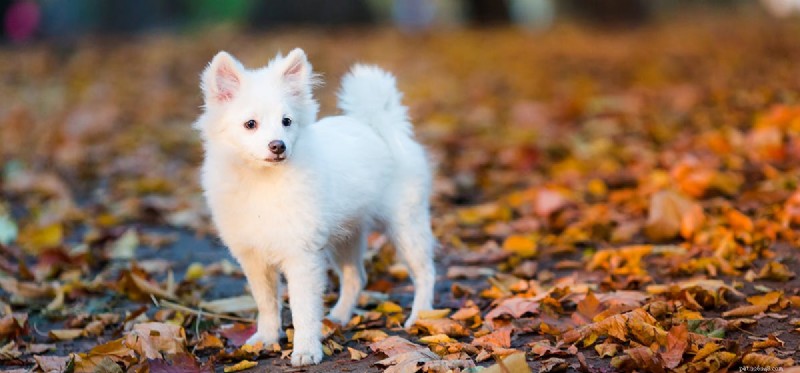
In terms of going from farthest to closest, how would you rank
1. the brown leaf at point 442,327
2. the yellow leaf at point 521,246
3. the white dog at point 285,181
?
1. the yellow leaf at point 521,246
2. the brown leaf at point 442,327
3. the white dog at point 285,181

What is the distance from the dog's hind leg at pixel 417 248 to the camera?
198 inches

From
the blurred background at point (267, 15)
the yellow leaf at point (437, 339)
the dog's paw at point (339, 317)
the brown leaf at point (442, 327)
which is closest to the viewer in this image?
the yellow leaf at point (437, 339)

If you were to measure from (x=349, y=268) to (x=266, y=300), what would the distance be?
633 millimetres

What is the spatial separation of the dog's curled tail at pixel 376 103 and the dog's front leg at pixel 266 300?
1.00 metres

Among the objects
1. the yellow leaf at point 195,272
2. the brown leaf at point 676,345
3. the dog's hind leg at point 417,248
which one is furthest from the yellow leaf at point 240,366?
the brown leaf at point 676,345

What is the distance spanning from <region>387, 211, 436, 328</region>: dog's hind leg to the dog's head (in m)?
0.86

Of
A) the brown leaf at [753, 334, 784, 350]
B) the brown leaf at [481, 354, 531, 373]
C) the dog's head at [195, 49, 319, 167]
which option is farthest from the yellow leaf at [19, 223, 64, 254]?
the brown leaf at [753, 334, 784, 350]

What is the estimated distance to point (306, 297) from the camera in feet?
14.3

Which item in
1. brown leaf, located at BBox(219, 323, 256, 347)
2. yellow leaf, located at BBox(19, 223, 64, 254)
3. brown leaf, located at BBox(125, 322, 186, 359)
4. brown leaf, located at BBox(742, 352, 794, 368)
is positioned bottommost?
yellow leaf, located at BBox(19, 223, 64, 254)

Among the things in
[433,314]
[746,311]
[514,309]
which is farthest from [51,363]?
[746,311]

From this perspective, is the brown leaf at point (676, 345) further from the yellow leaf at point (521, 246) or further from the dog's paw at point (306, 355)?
the yellow leaf at point (521, 246)

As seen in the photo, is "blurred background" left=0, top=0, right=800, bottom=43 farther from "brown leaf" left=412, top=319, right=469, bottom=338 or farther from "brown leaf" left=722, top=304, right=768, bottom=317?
"brown leaf" left=722, top=304, right=768, bottom=317

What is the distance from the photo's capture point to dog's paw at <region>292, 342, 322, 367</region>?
14.0ft

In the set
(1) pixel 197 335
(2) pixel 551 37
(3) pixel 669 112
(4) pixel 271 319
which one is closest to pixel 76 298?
(1) pixel 197 335
